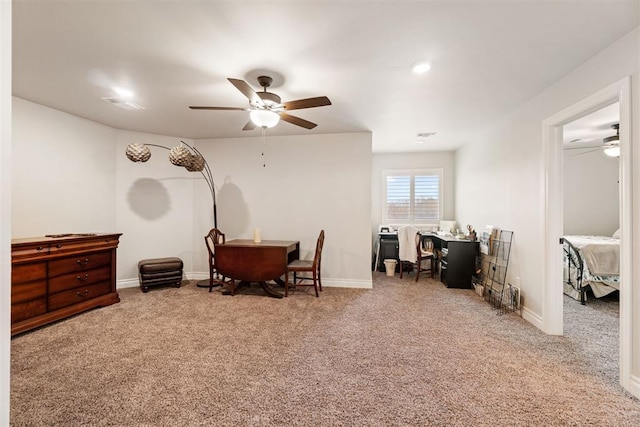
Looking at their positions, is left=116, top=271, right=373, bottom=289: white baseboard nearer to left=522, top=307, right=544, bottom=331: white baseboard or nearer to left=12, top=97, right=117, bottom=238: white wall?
left=12, top=97, right=117, bottom=238: white wall

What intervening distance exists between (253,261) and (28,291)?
2141 mm

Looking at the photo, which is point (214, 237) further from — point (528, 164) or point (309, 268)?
point (528, 164)

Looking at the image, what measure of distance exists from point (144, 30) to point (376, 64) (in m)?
1.72

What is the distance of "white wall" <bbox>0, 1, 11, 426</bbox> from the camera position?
60cm

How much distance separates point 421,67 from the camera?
2.31 m

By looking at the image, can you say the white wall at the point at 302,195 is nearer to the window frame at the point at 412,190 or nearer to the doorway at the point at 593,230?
the window frame at the point at 412,190

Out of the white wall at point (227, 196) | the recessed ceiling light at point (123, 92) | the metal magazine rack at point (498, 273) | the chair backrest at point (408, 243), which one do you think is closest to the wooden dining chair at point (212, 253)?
the white wall at point (227, 196)

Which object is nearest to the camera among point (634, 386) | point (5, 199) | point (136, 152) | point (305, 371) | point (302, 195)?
point (5, 199)

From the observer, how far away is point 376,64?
230 cm

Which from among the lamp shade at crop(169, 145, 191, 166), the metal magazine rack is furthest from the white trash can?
the lamp shade at crop(169, 145, 191, 166)

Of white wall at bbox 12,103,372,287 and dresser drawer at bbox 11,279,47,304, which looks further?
white wall at bbox 12,103,372,287

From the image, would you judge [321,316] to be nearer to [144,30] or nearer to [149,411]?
[149,411]

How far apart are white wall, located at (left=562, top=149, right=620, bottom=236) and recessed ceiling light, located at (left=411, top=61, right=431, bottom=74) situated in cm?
460

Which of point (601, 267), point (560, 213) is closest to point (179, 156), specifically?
point (560, 213)
